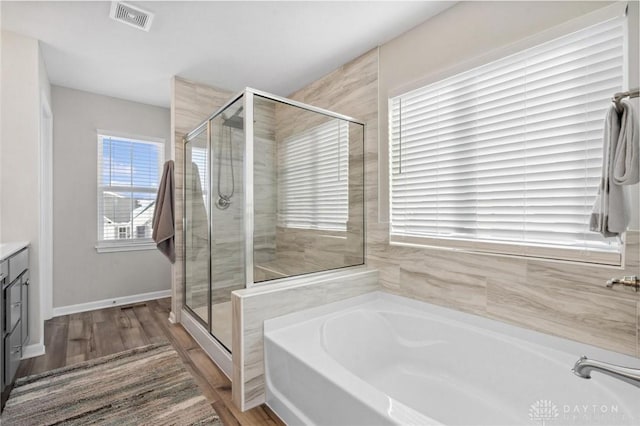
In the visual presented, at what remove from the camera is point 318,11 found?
1.98 metres

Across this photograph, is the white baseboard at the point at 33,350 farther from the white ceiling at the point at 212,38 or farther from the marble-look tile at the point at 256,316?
the white ceiling at the point at 212,38

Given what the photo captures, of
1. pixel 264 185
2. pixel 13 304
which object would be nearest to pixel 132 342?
pixel 13 304

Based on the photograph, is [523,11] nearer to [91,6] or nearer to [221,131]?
[221,131]

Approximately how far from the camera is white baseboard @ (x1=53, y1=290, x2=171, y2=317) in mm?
3205

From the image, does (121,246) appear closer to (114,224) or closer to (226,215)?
(114,224)

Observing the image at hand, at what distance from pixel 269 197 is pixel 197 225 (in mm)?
1084

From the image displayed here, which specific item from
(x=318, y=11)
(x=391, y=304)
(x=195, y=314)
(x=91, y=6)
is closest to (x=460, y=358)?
(x=391, y=304)

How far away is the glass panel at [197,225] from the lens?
2.58 metres

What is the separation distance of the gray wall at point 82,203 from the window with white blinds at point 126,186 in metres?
0.09

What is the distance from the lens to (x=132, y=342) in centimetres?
256

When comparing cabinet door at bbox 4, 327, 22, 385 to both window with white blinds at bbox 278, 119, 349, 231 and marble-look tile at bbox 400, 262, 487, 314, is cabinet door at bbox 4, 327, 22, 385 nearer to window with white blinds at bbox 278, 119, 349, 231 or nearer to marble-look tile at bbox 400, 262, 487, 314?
window with white blinds at bbox 278, 119, 349, 231

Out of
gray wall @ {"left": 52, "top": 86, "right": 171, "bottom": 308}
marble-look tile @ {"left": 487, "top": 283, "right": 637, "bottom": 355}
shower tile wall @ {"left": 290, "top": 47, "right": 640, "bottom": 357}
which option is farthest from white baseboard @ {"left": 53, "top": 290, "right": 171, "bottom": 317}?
marble-look tile @ {"left": 487, "top": 283, "right": 637, "bottom": 355}

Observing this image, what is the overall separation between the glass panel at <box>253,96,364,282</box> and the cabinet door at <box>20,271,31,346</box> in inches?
71.2

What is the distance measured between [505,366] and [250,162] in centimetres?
186
